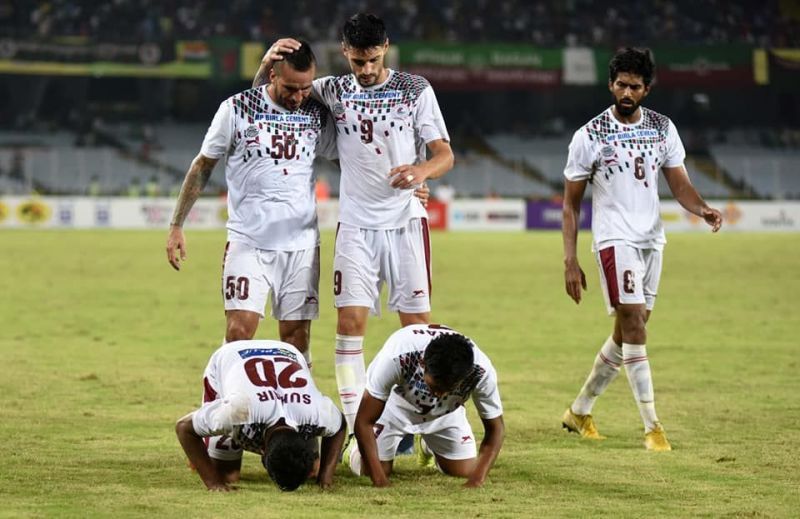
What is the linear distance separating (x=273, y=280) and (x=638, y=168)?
2519 mm

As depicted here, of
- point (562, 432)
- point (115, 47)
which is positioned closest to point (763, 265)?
point (562, 432)

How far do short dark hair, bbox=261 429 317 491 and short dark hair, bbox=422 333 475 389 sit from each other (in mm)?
695

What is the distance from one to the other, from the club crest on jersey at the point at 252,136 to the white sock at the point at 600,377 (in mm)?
2788

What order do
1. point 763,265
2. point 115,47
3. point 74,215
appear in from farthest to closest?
point 115,47 → point 74,215 → point 763,265

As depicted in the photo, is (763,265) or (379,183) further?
(763,265)

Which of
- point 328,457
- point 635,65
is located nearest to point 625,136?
point 635,65

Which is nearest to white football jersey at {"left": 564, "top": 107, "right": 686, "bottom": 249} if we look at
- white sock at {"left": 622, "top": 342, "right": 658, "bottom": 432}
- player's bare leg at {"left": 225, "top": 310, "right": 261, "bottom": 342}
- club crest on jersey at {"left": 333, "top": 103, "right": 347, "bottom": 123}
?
white sock at {"left": 622, "top": 342, "right": 658, "bottom": 432}

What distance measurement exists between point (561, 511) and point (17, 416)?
4.51m

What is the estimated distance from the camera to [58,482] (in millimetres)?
7090

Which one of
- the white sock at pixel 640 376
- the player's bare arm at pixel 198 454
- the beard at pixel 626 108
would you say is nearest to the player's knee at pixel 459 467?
the player's bare arm at pixel 198 454

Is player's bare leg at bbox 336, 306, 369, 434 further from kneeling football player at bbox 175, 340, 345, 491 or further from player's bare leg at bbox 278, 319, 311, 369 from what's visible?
kneeling football player at bbox 175, 340, 345, 491

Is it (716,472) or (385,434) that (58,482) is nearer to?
(385,434)

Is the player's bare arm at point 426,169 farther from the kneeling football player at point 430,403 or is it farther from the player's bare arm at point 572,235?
the player's bare arm at point 572,235

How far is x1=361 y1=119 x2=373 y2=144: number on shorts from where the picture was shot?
814 centimetres
